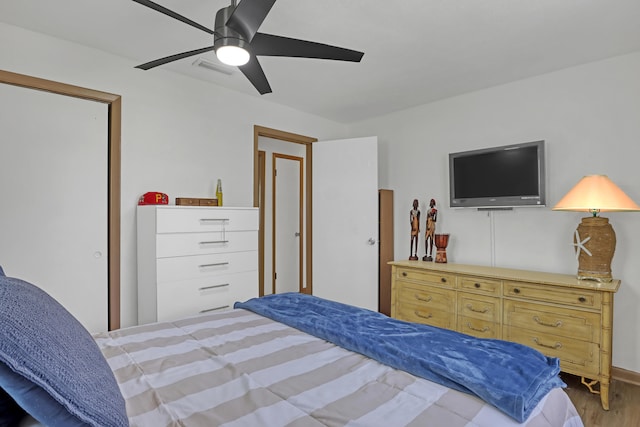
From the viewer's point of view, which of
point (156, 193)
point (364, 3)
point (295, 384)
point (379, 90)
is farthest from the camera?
point (379, 90)

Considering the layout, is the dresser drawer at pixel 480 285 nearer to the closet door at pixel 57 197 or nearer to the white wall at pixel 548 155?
the white wall at pixel 548 155

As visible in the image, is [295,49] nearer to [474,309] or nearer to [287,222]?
[474,309]

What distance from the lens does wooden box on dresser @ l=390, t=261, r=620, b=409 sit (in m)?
2.23

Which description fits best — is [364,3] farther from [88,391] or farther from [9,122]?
[9,122]

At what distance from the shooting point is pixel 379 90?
3.32 meters

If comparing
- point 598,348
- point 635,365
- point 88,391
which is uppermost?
point 88,391

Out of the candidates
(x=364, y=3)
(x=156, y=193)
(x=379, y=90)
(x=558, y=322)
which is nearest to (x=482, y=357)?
(x=558, y=322)

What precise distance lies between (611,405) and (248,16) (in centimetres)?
306

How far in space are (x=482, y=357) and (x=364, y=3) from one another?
187 centimetres

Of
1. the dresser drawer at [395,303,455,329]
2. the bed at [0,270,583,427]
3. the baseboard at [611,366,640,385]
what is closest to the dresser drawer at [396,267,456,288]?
the dresser drawer at [395,303,455,329]

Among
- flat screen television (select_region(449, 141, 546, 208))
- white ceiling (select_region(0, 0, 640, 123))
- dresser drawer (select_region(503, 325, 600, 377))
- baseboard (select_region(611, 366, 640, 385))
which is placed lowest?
baseboard (select_region(611, 366, 640, 385))

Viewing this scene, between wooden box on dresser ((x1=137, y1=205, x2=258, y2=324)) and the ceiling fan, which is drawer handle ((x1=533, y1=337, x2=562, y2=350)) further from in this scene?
the ceiling fan

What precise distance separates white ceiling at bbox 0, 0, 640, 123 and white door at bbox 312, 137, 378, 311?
93cm

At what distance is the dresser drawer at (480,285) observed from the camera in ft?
8.78
